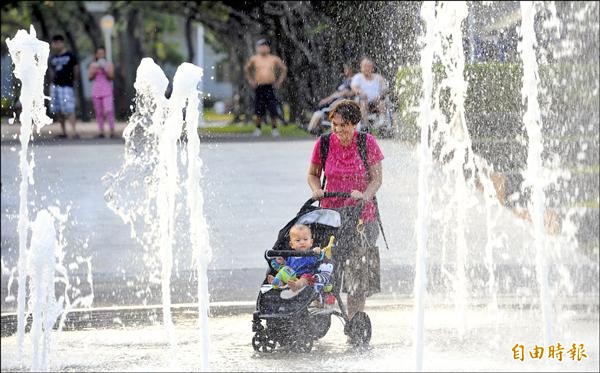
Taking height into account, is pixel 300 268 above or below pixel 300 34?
below

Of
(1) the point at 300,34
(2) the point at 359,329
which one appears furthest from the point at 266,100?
(2) the point at 359,329

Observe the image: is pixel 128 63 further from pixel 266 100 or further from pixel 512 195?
pixel 512 195

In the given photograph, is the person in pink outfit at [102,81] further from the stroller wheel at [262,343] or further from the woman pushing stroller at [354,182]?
the stroller wheel at [262,343]

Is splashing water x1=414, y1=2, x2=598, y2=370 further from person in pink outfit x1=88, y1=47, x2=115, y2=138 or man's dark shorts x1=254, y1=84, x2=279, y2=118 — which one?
person in pink outfit x1=88, y1=47, x2=115, y2=138

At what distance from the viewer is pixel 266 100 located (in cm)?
2384

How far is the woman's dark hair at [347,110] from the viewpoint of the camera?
305 inches

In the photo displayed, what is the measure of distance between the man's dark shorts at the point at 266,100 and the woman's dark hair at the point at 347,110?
15211 millimetres

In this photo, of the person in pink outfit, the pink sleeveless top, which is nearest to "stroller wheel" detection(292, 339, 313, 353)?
the person in pink outfit

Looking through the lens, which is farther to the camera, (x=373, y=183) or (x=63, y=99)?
(x=63, y=99)

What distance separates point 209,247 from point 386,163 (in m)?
4.78

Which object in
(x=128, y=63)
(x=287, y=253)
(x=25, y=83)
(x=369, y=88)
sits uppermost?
(x=128, y=63)

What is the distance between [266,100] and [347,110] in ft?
53.0

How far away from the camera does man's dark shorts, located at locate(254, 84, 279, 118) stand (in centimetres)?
2317

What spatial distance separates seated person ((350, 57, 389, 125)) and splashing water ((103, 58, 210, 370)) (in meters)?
2.41
